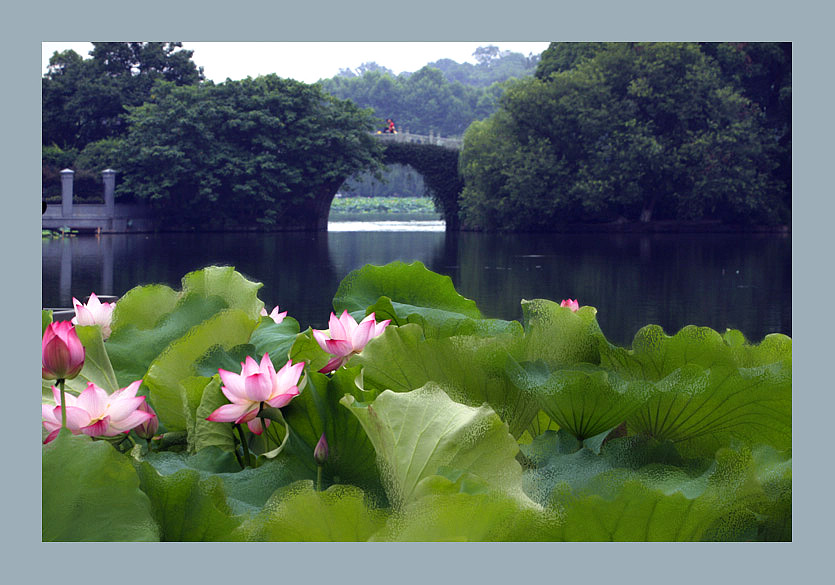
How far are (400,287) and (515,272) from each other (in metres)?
10.7

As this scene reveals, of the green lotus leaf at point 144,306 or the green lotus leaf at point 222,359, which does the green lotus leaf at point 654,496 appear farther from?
the green lotus leaf at point 144,306

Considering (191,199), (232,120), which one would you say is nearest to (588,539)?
(191,199)

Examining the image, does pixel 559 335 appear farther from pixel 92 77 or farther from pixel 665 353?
pixel 92 77

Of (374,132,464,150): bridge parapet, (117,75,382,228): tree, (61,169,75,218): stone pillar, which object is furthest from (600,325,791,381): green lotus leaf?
(374,132,464,150): bridge parapet

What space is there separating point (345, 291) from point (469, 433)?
0.33 meters

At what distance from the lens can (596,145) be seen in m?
21.5

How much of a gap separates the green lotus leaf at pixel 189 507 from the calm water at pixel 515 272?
3.81 meters

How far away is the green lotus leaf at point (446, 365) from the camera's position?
575 mm

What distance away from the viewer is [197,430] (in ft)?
1.94

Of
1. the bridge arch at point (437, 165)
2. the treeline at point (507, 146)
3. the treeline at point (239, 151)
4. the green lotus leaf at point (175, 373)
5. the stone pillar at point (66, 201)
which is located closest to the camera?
the green lotus leaf at point (175, 373)

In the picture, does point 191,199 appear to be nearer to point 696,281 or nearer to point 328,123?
point 328,123

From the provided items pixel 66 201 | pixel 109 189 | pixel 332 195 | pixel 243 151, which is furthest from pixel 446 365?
pixel 332 195

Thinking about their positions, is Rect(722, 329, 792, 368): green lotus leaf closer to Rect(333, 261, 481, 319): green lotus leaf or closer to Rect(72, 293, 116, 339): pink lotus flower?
Rect(333, 261, 481, 319): green lotus leaf

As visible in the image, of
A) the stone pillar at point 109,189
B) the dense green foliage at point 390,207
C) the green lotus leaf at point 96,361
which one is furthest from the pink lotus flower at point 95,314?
the dense green foliage at point 390,207
